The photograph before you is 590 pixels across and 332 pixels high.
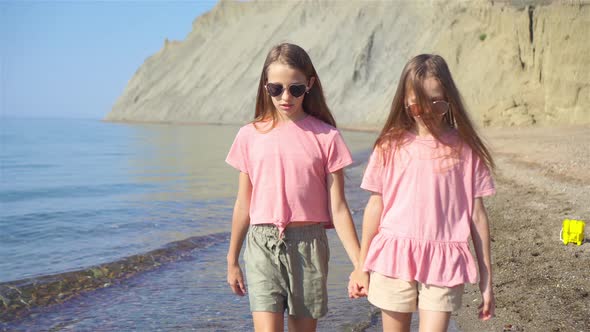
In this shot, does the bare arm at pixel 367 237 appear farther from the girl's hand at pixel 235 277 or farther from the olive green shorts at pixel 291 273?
the girl's hand at pixel 235 277

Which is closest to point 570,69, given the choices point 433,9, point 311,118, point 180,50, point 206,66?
point 311,118

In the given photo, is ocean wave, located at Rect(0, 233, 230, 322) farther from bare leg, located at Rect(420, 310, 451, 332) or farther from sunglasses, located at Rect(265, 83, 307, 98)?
bare leg, located at Rect(420, 310, 451, 332)

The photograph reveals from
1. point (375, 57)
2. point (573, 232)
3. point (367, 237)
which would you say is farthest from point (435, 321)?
point (375, 57)

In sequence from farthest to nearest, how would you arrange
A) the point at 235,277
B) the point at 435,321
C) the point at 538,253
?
1. the point at 538,253
2. the point at 235,277
3. the point at 435,321

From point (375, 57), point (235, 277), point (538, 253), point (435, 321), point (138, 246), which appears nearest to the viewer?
point (435, 321)

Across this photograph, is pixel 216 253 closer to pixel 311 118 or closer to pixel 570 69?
pixel 311 118

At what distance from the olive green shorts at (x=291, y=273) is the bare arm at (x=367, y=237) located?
0.64 feet

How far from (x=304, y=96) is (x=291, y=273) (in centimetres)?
82

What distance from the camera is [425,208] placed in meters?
3.13

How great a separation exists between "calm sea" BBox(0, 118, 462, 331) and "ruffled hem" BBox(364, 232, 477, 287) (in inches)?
89.9

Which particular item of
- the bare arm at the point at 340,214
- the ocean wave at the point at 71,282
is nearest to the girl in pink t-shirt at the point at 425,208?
the bare arm at the point at 340,214

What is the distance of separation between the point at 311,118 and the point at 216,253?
561cm

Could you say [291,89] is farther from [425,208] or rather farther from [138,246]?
[138,246]

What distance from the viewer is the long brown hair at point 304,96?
136 inches
